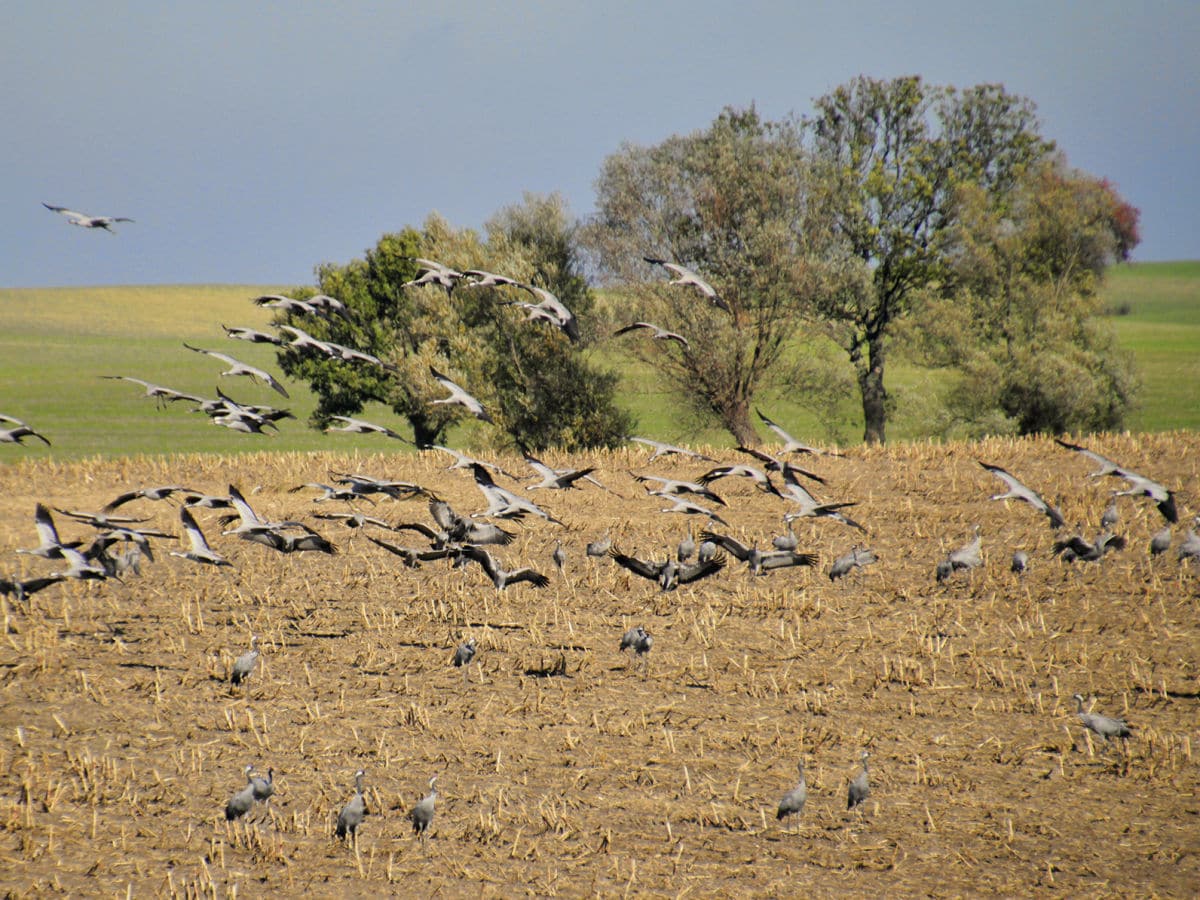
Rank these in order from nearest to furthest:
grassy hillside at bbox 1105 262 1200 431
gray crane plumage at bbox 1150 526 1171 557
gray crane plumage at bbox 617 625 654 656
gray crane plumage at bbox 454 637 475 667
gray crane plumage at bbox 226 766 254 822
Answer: gray crane plumage at bbox 226 766 254 822 < gray crane plumage at bbox 454 637 475 667 < gray crane plumage at bbox 617 625 654 656 < gray crane plumage at bbox 1150 526 1171 557 < grassy hillside at bbox 1105 262 1200 431

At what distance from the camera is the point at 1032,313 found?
5762cm

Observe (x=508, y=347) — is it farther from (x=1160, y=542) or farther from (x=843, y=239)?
(x=1160, y=542)

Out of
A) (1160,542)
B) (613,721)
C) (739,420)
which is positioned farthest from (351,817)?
(739,420)

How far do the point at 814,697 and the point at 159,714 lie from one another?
8.76 m

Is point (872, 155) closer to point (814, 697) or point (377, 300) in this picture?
point (377, 300)

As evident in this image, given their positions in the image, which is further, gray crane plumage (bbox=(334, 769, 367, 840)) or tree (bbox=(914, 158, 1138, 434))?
tree (bbox=(914, 158, 1138, 434))

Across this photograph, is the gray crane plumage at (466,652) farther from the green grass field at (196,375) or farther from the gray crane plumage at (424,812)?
the green grass field at (196,375)

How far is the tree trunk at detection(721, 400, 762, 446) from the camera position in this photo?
51.2 metres

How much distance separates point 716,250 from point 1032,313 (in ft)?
56.2

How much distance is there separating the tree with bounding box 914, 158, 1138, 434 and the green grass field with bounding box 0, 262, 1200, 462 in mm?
2942

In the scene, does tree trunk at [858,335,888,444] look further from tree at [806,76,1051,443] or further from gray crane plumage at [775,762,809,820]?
gray crane plumage at [775,762,809,820]

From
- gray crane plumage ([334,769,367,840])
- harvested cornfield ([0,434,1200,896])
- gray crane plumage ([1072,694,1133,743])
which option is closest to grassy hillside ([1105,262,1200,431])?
harvested cornfield ([0,434,1200,896])

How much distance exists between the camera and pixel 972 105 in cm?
5797

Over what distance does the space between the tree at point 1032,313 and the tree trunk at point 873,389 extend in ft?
7.58
